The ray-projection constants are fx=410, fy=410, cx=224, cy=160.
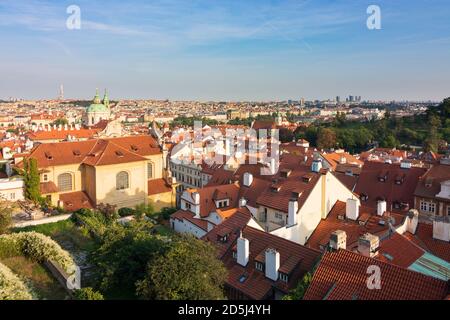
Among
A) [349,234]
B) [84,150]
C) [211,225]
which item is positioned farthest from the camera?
[84,150]

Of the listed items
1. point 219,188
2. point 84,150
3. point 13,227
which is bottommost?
point 13,227

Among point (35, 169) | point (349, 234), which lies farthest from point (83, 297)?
point (35, 169)

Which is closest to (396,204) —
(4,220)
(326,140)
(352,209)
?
(352,209)

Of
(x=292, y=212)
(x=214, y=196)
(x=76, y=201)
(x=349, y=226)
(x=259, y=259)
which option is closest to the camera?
(x=259, y=259)

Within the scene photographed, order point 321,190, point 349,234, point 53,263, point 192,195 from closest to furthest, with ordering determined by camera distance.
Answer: point 53,263 < point 349,234 < point 321,190 < point 192,195

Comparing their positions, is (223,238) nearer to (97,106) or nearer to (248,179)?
(248,179)

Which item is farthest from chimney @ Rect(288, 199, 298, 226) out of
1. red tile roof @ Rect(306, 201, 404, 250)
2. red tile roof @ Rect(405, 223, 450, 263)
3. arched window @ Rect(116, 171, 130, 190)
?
arched window @ Rect(116, 171, 130, 190)
